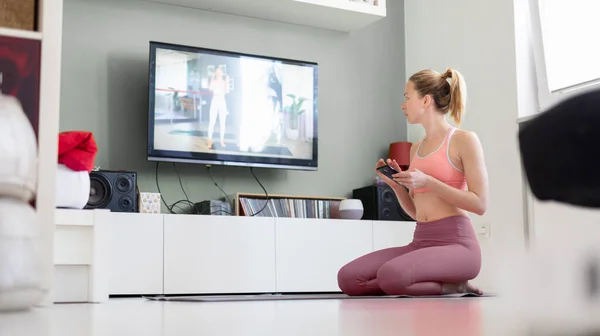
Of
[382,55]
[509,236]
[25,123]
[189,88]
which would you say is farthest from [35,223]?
[382,55]

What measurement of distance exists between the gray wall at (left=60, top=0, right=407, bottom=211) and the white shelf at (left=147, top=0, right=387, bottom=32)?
0.08 meters

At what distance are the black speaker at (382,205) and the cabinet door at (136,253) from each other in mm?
1454

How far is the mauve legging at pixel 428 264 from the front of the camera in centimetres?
262

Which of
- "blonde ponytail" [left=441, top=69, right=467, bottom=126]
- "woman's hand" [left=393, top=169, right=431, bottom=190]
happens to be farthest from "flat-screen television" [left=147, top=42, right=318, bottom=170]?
"woman's hand" [left=393, top=169, right=431, bottom=190]

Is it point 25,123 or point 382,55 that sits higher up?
point 382,55

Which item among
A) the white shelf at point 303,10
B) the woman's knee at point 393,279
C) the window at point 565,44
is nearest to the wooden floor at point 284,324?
the woman's knee at point 393,279

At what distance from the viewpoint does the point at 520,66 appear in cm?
426

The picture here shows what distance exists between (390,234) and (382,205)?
216 mm

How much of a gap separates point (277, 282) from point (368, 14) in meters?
1.94

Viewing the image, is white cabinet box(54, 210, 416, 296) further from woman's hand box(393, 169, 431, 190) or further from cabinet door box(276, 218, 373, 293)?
woman's hand box(393, 169, 431, 190)

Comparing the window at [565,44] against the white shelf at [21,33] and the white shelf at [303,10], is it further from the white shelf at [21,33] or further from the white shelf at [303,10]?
the white shelf at [21,33]

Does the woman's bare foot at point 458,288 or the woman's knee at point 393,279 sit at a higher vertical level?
the woman's knee at point 393,279

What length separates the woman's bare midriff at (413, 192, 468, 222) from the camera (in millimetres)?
2799

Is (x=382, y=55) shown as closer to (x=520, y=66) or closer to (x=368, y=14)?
(x=368, y=14)
